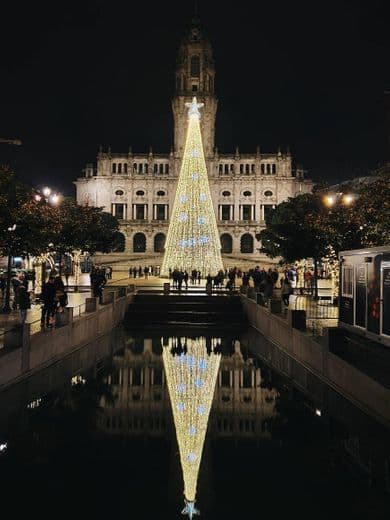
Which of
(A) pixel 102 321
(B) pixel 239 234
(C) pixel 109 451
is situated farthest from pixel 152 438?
(B) pixel 239 234

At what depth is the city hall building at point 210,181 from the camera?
103188 mm

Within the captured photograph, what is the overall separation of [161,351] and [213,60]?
90.7 m


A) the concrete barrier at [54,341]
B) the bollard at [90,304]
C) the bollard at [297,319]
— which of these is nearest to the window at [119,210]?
the concrete barrier at [54,341]

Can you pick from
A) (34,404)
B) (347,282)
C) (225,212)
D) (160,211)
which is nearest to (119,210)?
(160,211)

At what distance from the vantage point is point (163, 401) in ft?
50.1

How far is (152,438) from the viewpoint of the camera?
12188 mm

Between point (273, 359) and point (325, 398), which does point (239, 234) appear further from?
point (325, 398)

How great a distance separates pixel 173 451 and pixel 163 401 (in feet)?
12.8

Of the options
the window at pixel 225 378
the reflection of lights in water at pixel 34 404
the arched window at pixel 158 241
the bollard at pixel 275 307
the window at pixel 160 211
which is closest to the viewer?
the reflection of lights in water at pixel 34 404

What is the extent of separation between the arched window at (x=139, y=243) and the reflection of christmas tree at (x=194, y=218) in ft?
206

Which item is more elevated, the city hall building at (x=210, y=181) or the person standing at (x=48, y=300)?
the city hall building at (x=210, y=181)

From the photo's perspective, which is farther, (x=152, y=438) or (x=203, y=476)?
(x=152, y=438)

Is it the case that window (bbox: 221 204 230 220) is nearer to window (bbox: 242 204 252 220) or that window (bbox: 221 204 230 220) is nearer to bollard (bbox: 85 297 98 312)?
window (bbox: 242 204 252 220)

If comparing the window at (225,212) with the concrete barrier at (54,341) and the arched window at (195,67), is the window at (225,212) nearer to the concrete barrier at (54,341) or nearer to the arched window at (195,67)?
the arched window at (195,67)
